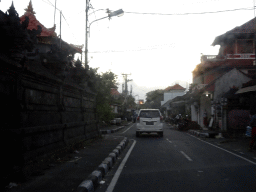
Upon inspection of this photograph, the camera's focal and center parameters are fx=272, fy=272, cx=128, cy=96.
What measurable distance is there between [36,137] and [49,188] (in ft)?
7.47

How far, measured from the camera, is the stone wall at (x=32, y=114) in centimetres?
596

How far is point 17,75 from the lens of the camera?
20.8 feet

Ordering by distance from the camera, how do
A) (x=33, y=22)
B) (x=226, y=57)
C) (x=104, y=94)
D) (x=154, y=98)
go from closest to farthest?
(x=33, y=22) < (x=104, y=94) < (x=226, y=57) < (x=154, y=98)

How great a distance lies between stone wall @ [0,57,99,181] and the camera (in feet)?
19.5

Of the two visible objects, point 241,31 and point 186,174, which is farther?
point 241,31

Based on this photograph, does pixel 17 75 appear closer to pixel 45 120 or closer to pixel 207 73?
pixel 45 120

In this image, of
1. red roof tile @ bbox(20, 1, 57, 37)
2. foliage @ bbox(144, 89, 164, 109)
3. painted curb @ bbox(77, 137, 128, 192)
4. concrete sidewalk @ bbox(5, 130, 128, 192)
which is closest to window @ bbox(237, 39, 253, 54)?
red roof tile @ bbox(20, 1, 57, 37)

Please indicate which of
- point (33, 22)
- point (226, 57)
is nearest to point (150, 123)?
point (33, 22)

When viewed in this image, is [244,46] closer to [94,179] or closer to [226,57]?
[226,57]

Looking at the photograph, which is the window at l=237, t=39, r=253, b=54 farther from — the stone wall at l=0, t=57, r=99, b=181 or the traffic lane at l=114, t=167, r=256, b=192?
the traffic lane at l=114, t=167, r=256, b=192

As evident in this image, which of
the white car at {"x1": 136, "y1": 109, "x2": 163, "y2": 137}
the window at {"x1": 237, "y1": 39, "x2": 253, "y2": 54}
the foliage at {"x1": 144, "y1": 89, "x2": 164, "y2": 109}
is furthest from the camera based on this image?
the foliage at {"x1": 144, "y1": 89, "x2": 164, "y2": 109}

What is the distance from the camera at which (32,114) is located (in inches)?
286

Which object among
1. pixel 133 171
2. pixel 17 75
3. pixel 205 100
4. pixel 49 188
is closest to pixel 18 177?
pixel 49 188

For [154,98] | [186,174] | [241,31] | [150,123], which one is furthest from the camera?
[154,98]
